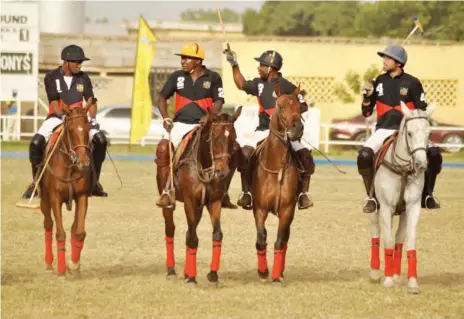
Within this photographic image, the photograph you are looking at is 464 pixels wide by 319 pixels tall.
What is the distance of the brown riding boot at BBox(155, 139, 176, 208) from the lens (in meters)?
13.4

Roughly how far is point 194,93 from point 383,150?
2301 millimetres

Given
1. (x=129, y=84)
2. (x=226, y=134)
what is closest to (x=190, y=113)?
(x=226, y=134)

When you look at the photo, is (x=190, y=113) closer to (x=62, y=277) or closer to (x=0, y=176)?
(x=62, y=277)

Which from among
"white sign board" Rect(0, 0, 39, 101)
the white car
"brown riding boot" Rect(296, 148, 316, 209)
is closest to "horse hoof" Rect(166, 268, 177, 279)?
"brown riding boot" Rect(296, 148, 316, 209)

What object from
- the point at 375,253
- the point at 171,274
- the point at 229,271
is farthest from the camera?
the point at 229,271

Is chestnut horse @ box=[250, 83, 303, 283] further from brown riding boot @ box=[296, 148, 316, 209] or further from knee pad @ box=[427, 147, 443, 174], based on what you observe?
knee pad @ box=[427, 147, 443, 174]

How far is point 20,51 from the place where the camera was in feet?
135

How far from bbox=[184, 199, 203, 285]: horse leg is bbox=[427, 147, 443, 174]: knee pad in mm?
2784

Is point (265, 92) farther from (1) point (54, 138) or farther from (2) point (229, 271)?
(1) point (54, 138)

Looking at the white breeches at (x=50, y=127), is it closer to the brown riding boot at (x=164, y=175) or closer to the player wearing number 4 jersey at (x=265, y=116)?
the brown riding boot at (x=164, y=175)

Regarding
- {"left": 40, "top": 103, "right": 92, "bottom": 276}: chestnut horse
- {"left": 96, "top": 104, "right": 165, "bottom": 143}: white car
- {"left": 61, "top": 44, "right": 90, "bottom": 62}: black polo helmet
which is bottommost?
{"left": 96, "top": 104, "right": 165, "bottom": 143}: white car

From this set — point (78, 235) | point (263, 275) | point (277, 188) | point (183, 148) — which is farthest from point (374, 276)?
point (78, 235)

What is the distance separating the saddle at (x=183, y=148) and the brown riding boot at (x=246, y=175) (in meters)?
0.65

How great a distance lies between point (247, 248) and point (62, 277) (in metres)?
3.58
